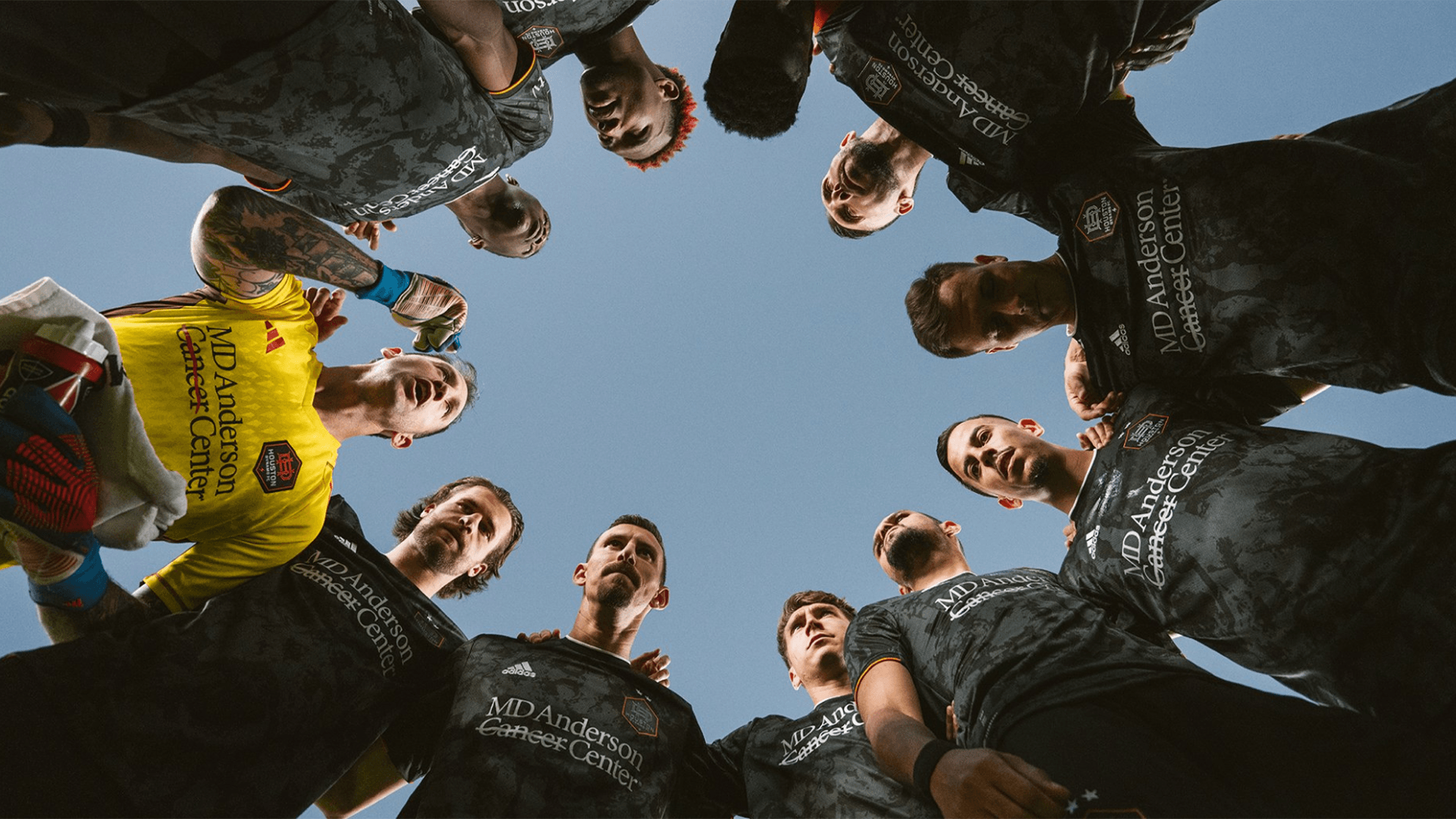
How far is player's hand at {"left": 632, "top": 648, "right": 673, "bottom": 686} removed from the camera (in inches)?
162

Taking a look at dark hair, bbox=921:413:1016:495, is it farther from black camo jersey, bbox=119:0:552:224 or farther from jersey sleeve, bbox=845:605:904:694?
Result: black camo jersey, bbox=119:0:552:224

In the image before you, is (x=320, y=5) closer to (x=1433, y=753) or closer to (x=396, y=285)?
(x=396, y=285)

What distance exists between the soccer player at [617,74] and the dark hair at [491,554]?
2803 millimetres

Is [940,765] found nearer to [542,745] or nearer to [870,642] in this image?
[870,642]

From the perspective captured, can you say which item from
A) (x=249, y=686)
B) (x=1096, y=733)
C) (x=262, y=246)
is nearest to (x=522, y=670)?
(x=249, y=686)

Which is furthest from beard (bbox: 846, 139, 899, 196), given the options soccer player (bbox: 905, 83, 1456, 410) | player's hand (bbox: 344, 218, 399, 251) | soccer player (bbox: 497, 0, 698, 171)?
player's hand (bbox: 344, 218, 399, 251)

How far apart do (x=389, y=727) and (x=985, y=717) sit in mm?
2931

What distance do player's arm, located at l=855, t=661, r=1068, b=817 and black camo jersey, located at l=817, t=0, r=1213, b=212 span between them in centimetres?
239

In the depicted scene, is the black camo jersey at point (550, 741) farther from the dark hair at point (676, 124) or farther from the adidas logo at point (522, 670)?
the dark hair at point (676, 124)

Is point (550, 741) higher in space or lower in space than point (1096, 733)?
higher

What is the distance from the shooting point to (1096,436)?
3.92 m

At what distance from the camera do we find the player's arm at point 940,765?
209 centimetres

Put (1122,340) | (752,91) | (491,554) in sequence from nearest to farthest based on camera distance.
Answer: (752,91)
(1122,340)
(491,554)

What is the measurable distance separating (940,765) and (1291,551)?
1.36 meters
